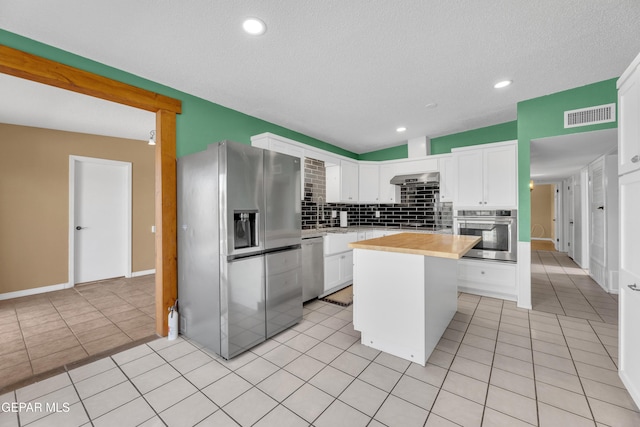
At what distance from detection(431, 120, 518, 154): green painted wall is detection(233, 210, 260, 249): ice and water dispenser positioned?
364cm

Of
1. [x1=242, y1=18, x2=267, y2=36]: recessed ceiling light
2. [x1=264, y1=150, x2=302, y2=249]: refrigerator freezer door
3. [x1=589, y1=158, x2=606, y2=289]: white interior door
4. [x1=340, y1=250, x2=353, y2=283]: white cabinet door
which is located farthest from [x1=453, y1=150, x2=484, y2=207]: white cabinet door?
[x1=242, y1=18, x2=267, y2=36]: recessed ceiling light

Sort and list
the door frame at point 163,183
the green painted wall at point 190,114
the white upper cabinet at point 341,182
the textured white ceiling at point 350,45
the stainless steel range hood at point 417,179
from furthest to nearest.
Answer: the white upper cabinet at point 341,182
the stainless steel range hood at point 417,179
the door frame at point 163,183
the green painted wall at point 190,114
the textured white ceiling at point 350,45

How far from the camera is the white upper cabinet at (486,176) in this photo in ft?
11.6

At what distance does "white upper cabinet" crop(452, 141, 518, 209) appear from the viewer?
139 inches

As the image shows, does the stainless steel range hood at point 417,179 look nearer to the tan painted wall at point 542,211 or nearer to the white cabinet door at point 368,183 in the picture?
the white cabinet door at point 368,183

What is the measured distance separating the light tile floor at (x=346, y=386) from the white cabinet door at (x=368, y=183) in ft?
9.43

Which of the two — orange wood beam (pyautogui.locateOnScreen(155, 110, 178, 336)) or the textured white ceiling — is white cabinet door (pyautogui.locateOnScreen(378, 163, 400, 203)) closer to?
the textured white ceiling

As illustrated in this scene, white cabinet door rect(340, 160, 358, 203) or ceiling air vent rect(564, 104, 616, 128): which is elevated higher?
ceiling air vent rect(564, 104, 616, 128)

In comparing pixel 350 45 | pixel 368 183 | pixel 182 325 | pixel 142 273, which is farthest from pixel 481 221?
pixel 142 273

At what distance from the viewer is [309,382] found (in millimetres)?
1914

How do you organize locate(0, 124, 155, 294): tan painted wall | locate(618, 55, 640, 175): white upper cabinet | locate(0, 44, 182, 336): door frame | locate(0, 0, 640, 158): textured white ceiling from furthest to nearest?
locate(0, 124, 155, 294): tan painted wall, locate(0, 44, 182, 336): door frame, locate(0, 0, 640, 158): textured white ceiling, locate(618, 55, 640, 175): white upper cabinet

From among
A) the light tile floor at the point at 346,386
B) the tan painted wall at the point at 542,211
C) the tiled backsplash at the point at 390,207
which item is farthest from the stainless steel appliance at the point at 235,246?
the tan painted wall at the point at 542,211

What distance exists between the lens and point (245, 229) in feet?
7.98

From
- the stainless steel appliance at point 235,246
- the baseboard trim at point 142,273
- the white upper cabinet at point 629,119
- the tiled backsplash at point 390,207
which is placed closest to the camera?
the white upper cabinet at point 629,119
